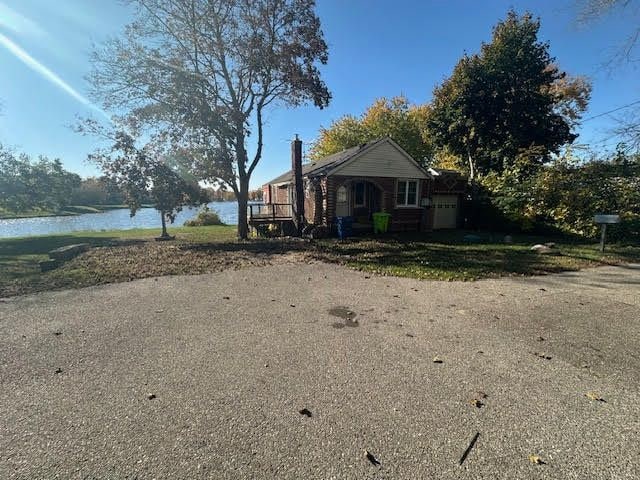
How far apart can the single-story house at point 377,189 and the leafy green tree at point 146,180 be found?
4.77 meters

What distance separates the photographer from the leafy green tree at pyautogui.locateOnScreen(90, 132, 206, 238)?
1391cm

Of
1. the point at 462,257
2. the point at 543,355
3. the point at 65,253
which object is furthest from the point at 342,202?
the point at 543,355

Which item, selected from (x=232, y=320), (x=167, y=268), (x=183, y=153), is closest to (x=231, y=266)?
(x=167, y=268)

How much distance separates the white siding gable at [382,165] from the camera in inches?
567

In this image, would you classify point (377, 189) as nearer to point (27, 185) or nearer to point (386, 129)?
point (386, 129)

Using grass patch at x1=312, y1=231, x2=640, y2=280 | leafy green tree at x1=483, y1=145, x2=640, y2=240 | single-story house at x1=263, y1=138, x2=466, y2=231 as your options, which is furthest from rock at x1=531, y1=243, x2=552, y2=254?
single-story house at x1=263, y1=138, x2=466, y2=231

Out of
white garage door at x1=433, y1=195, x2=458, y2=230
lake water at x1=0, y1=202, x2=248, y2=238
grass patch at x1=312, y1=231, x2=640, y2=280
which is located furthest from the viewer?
lake water at x1=0, y1=202, x2=248, y2=238

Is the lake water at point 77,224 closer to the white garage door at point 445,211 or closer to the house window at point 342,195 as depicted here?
the house window at point 342,195

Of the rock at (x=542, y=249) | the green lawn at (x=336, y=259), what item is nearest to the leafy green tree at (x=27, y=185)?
the green lawn at (x=336, y=259)

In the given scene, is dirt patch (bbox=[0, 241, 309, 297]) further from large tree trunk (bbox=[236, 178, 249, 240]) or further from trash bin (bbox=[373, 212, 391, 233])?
trash bin (bbox=[373, 212, 391, 233])

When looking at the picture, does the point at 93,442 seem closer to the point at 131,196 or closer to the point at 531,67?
the point at 131,196

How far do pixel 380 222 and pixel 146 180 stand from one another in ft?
39.0

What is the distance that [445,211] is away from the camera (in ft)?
57.5

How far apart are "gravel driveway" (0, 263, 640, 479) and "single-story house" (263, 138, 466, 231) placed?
9.70 metres
